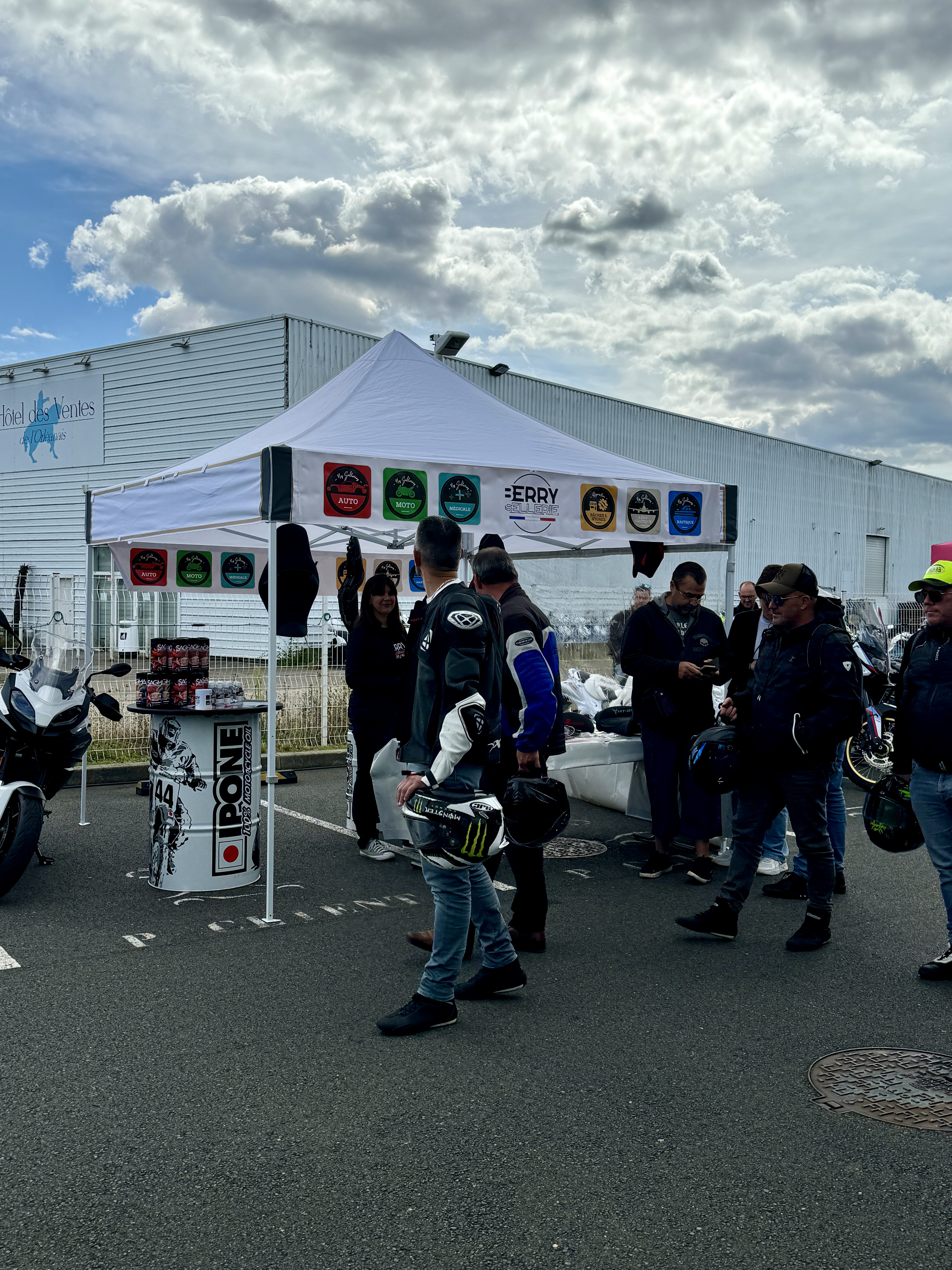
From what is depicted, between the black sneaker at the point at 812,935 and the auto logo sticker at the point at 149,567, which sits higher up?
the auto logo sticker at the point at 149,567

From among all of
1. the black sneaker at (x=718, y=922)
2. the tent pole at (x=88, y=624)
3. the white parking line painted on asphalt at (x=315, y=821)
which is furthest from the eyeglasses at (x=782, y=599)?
the tent pole at (x=88, y=624)

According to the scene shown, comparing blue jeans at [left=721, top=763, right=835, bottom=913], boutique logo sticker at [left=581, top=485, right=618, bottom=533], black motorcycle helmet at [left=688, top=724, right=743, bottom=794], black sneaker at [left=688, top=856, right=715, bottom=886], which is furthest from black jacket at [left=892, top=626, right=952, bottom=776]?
boutique logo sticker at [left=581, top=485, right=618, bottom=533]

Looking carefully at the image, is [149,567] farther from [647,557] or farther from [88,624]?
[647,557]

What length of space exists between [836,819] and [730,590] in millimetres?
2227

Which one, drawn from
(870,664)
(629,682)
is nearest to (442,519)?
(629,682)

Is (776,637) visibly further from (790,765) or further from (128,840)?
(128,840)

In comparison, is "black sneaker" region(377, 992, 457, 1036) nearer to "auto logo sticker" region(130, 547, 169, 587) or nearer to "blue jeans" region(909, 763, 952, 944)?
"blue jeans" region(909, 763, 952, 944)

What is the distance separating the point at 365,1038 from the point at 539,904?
1.36 meters

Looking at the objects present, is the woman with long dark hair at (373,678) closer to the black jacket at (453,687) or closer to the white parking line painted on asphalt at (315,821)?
the white parking line painted on asphalt at (315,821)

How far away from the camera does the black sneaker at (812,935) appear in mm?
5156

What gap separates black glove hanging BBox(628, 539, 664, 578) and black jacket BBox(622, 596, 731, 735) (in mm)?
1705

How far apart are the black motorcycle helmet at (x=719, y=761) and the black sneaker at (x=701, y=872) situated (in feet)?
3.72

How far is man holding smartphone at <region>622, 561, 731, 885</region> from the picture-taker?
6.68m

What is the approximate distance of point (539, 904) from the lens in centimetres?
515
